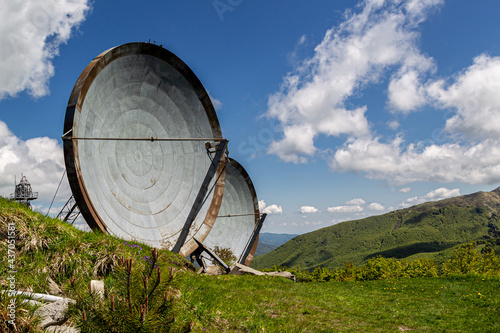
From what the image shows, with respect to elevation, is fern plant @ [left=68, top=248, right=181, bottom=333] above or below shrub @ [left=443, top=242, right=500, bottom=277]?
above

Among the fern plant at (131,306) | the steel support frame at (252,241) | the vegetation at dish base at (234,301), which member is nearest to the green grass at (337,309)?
the vegetation at dish base at (234,301)

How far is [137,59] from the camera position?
43.9ft

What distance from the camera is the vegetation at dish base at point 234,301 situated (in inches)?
320

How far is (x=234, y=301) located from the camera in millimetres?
9891

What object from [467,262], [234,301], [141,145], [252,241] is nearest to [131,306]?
[234,301]

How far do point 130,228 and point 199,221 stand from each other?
4.57 m

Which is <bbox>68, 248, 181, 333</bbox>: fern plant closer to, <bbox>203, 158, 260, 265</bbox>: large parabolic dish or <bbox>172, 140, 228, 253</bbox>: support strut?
<bbox>172, 140, 228, 253</bbox>: support strut

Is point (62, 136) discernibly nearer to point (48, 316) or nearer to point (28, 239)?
point (28, 239)

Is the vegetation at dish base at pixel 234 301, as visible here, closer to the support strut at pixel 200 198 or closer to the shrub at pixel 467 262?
the support strut at pixel 200 198

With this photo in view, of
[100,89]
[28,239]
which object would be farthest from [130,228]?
[100,89]

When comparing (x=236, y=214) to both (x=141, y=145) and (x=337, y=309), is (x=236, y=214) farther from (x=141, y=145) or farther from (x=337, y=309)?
(x=337, y=309)

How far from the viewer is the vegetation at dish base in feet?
26.7

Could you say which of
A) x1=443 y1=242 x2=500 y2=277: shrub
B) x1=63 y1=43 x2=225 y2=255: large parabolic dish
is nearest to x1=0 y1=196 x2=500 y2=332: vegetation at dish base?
x1=63 y1=43 x2=225 y2=255: large parabolic dish

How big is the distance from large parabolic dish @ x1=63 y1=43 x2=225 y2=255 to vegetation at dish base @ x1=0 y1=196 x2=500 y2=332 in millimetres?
1272
